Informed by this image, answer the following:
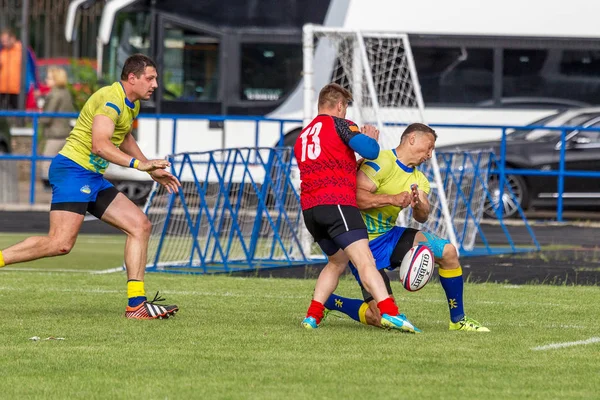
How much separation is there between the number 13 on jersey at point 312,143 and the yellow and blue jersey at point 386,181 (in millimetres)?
384

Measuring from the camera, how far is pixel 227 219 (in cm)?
1567

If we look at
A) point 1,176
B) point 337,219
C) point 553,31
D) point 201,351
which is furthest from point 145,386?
point 553,31

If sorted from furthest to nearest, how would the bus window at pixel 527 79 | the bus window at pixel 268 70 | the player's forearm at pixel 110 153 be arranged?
1. the bus window at pixel 268 70
2. the bus window at pixel 527 79
3. the player's forearm at pixel 110 153

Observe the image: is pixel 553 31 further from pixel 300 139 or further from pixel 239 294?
pixel 300 139

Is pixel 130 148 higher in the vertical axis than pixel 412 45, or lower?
lower

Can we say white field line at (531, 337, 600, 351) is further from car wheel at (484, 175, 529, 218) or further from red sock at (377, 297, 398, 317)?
car wheel at (484, 175, 529, 218)

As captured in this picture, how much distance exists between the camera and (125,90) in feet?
30.9

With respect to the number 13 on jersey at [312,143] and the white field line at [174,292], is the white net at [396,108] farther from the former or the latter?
the number 13 on jersey at [312,143]

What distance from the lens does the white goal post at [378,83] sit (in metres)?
14.9

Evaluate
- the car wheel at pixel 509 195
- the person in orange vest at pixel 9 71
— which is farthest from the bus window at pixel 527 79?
the person in orange vest at pixel 9 71

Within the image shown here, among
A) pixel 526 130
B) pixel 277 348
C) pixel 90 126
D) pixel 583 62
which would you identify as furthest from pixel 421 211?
pixel 583 62

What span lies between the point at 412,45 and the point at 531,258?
32.9ft

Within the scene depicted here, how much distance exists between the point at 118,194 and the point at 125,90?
2.37 feet

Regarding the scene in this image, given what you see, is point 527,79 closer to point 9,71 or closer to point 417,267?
point 9,71
